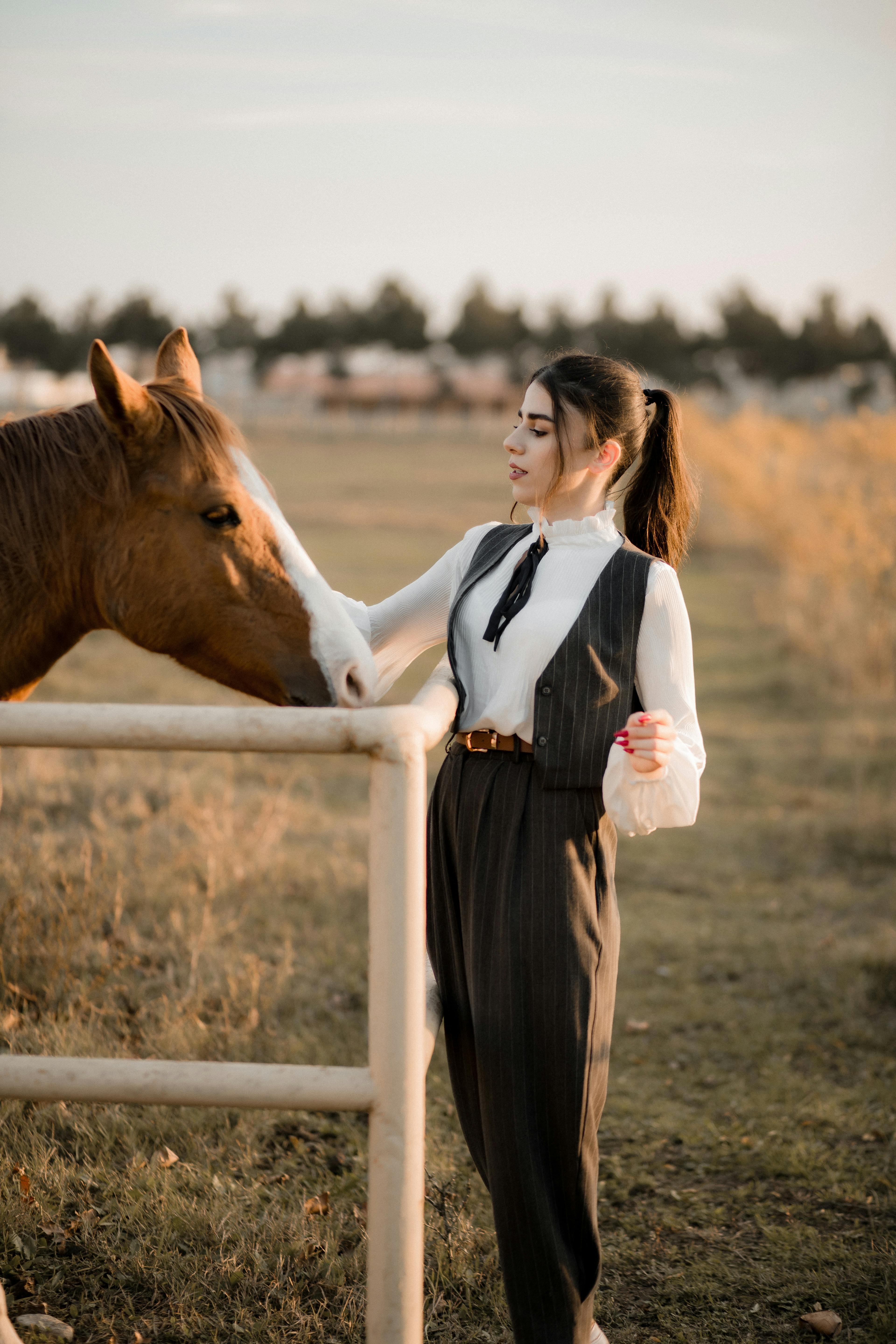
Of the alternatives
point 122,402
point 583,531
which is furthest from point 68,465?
point 583,531

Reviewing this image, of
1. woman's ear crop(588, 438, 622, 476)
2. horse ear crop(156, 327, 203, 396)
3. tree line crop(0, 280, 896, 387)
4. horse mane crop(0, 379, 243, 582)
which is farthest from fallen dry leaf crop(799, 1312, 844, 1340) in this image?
tree line crop(0, 280, 896, 387)

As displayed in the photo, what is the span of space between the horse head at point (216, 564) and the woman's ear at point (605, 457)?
24.9 inches

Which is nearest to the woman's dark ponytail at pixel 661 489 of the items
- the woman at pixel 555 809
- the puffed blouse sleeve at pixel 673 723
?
the woman at pixel 555 809

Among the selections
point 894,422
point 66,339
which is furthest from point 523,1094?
point 66,339

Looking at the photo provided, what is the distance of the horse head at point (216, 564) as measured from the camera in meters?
2.18

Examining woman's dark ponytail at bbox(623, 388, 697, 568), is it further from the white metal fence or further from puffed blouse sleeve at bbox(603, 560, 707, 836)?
the white metal fence

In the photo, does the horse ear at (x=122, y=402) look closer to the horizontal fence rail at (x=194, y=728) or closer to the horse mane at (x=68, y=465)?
the horse mane at (x=68, y=465)

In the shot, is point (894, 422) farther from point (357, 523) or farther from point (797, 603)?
point (357, 523)

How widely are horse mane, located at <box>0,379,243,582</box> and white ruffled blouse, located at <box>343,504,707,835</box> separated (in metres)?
0.61

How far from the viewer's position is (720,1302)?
257 centimetres

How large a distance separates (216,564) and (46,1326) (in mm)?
1754

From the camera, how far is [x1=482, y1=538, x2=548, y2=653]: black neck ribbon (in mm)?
2047

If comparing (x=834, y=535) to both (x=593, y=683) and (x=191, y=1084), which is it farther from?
(x=191, y=1084)

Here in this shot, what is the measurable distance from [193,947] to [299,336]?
196 feet
